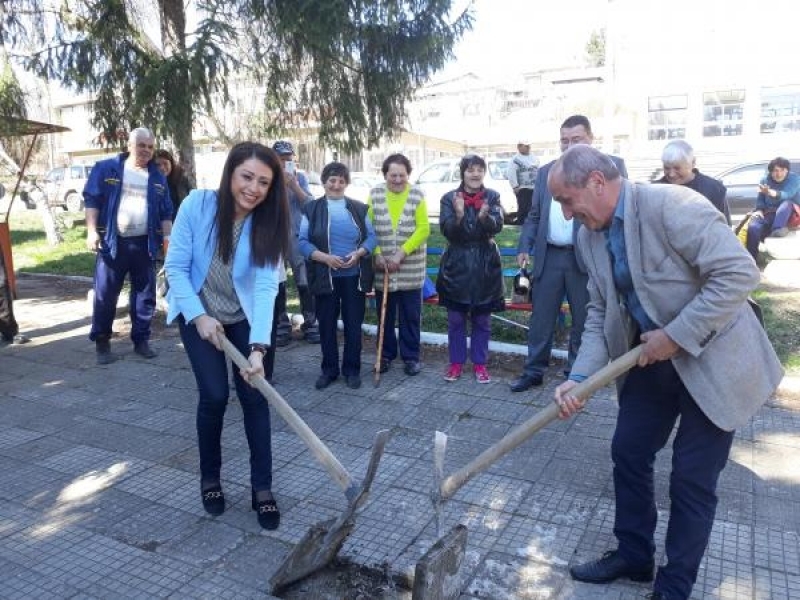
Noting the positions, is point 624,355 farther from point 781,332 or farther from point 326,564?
point 781,332

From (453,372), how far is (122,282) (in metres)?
2.93

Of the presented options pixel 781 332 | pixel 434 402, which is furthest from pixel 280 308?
pixel 781 332

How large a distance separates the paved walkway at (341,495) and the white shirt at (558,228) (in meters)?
1.11

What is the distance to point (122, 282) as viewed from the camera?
6035 mm

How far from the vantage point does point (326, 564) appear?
119 inches

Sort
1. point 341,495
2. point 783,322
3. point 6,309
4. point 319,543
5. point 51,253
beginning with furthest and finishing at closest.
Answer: point 51,253 → point 783,322 → point 6,309 → point 341,495 → point 319,543

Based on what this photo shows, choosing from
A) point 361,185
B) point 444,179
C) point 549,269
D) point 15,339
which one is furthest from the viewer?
point 361,185

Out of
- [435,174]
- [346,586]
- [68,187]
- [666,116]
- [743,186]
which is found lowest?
[346,586]

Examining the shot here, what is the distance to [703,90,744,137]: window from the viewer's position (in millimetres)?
25219

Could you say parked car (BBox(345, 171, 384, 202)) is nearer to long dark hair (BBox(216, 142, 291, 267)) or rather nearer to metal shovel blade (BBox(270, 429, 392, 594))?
long dark hair (BBox(216, 142, 291, 267))

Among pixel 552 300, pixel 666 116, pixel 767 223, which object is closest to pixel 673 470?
pixel 552 300

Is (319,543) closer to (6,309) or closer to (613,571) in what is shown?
(613,571)

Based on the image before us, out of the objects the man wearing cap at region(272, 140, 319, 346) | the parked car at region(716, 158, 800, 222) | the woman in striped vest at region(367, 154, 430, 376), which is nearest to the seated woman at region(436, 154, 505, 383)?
the woman in striped vest at region(367, 154, 430, 376)

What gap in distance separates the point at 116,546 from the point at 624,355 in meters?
2.40
